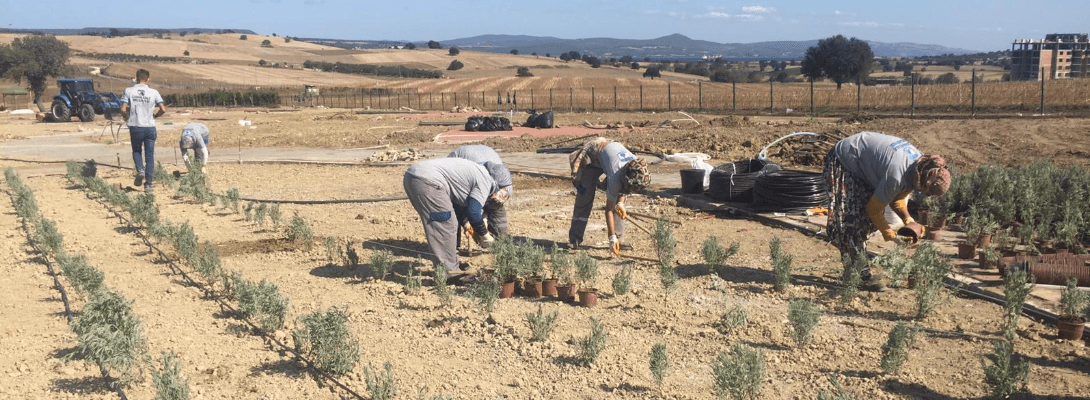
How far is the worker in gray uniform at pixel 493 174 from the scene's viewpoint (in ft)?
25.1

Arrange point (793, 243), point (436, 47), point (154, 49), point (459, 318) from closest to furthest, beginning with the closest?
point (459, 318)
point (793, 243)
point (154, 49)
point (436, 47)

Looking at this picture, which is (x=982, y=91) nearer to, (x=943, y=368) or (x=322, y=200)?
(x=322, y=200)

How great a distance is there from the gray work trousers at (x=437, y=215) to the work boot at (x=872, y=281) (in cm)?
320

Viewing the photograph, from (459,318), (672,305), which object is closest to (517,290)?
(459,318)

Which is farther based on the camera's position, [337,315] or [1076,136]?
[1076,136]

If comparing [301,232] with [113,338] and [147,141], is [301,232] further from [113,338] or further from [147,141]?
[147,141]

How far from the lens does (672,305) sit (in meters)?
6.80

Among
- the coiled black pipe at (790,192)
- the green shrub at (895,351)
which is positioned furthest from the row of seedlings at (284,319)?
the coiled black pipe at (790,192)

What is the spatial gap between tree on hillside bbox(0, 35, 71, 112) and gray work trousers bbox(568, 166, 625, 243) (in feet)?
147

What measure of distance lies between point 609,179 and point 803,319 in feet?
9.25

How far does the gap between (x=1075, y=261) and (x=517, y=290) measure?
4.25 m

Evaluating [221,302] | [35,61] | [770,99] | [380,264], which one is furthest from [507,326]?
[35,61]

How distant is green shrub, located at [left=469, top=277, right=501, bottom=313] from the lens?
6469 millimetres

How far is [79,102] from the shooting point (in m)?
36.5
